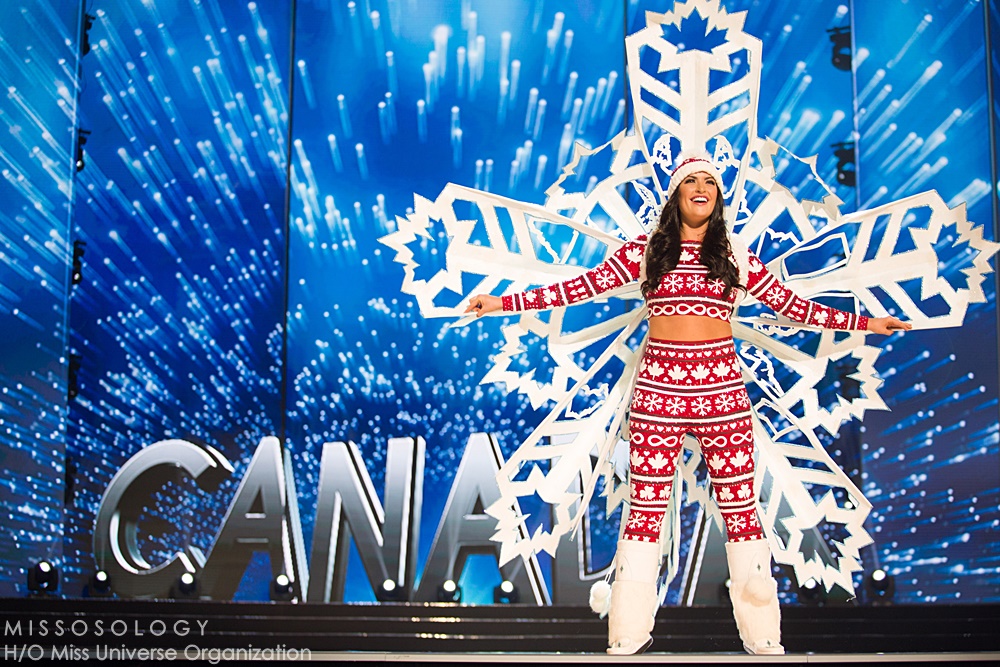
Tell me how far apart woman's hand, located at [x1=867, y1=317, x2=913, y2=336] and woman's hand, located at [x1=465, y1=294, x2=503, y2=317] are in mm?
1112

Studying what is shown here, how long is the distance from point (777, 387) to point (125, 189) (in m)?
3.55

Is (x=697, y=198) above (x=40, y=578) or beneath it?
above

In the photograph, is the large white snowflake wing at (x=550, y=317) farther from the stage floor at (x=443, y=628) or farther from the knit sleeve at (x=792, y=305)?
the stage floor at (x=443, y=628)

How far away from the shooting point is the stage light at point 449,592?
4.39 meters

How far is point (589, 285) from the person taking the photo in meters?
2.72

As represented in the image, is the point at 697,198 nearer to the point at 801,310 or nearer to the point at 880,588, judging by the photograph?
the point at 801,310

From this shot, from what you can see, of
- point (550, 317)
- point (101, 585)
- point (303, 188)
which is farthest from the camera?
point (303, 188)

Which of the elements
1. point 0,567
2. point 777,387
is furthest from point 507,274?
point 0,567

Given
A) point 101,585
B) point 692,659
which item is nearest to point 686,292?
point 692,659

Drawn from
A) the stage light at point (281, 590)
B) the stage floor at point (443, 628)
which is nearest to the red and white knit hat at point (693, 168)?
the stage floor at point (443, 628)

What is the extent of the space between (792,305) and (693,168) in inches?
20.0

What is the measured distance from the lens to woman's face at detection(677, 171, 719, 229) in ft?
8.73

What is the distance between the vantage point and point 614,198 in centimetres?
290

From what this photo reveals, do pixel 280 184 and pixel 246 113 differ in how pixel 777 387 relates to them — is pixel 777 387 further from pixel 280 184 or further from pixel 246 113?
pixel 246 113
